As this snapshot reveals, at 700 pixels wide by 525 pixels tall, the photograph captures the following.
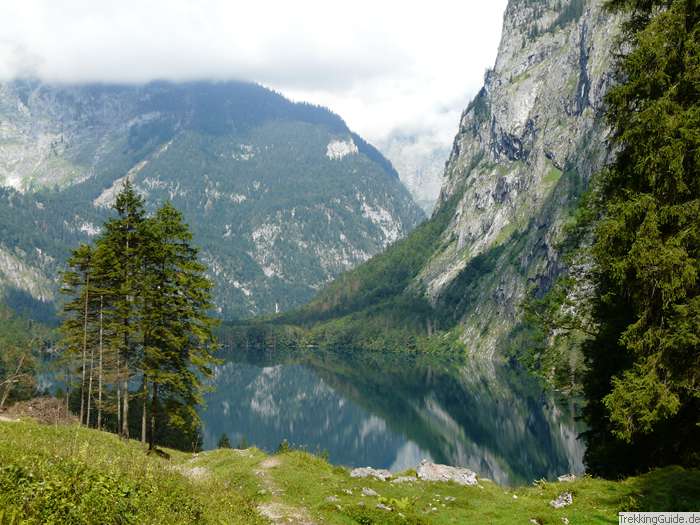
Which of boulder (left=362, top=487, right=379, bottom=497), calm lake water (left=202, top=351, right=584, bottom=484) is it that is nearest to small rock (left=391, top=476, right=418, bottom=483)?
boulder (left=362, top=487, right=379, bottom=497)

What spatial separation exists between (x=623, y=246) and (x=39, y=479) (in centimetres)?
1761

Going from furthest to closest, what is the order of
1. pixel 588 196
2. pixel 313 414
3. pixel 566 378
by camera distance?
pixel 313 414
pixel 566 378
pixel 588 196

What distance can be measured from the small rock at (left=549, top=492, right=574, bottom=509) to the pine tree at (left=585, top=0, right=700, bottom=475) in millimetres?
2984

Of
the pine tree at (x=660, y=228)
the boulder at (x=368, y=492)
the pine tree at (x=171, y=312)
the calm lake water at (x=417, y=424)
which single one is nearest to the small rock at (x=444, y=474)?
the boulder at (x=368, y=492)

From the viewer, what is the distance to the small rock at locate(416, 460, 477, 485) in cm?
2689

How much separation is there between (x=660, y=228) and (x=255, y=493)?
17114 millimetres

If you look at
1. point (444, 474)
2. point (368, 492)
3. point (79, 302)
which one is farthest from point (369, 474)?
point (79, 302)

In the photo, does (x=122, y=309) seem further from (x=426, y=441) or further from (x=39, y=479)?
(x=426, y=441)

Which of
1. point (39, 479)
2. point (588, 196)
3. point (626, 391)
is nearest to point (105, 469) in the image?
point (39, 479)

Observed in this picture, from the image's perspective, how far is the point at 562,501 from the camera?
21.3 meters

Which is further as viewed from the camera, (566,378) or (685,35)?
(566,378)

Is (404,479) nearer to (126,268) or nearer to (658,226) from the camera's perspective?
(658,226)

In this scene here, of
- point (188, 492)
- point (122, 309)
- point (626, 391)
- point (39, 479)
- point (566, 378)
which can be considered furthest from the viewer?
point (122, 309)

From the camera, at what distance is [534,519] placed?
19844 mm
